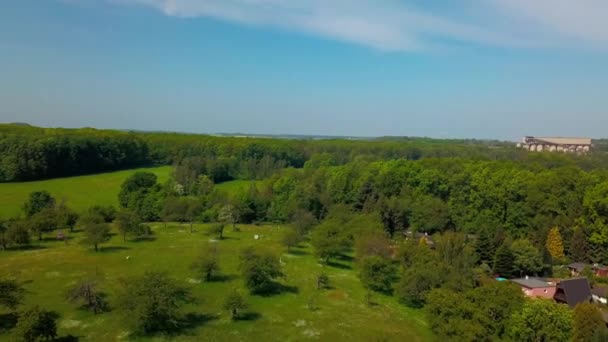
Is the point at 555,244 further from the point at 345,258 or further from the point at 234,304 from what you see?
the point at 234,304

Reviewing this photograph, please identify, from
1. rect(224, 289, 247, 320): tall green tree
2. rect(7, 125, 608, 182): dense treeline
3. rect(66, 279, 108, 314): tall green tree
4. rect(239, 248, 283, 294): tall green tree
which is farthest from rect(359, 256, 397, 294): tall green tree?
rect(7, 125, 608, 182): dense treeline

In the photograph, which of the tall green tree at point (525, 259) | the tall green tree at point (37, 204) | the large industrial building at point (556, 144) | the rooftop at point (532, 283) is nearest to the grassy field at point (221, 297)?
the tall green tree at point (37, 204)

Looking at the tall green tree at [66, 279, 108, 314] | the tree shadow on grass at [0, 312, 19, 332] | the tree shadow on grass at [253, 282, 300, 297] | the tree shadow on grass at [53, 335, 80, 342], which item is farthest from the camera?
the tree shadow on grass at [253, 282, 300, 297]

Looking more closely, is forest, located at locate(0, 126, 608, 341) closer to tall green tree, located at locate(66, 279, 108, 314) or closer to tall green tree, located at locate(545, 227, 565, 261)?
tall green tree, located at locate(545, 227, 565, 261)

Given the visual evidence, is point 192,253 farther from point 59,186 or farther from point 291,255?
point 59,186

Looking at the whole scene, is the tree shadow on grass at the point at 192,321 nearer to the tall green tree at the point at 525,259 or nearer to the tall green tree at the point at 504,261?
the tall green tree at the point at 504,261

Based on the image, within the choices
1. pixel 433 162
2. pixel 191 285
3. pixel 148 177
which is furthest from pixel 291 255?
pixel 433 162
